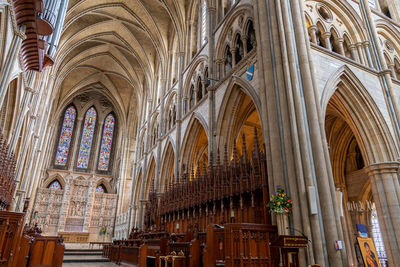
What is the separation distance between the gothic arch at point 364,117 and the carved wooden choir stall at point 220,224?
4049 mm

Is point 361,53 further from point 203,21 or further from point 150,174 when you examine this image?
point 150,174

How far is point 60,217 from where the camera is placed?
24562 mm

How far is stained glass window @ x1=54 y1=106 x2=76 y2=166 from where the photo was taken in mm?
27688

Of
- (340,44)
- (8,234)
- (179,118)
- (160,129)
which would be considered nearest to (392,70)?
(340,44)

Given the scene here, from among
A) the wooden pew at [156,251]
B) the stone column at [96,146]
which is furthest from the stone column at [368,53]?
the stone column at [96,146]

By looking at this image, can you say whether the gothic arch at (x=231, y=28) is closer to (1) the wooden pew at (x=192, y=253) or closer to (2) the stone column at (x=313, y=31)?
(2) the stone column at (x=313, y=31)

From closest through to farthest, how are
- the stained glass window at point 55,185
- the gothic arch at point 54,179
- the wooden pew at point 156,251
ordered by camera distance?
the wooden pew at point 156,251 < the gothic arch at point 54,179 < the stained glass window at point 55,185

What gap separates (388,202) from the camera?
339 inches

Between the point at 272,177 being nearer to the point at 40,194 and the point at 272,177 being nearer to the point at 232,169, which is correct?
the point at 232,169

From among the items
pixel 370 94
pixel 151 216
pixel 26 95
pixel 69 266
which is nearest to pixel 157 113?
pixel 151 216

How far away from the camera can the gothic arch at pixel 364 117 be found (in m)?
9.50

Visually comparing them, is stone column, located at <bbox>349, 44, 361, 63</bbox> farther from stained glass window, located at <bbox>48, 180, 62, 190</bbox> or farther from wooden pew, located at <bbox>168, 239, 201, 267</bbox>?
stained glass window, located at <bbox>48, 180, 62, 190</bbox>

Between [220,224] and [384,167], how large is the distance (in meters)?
5.43

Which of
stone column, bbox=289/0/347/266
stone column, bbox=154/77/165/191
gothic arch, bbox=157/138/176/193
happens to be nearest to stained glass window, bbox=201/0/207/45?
stone column, bbox=154/77/165/191
